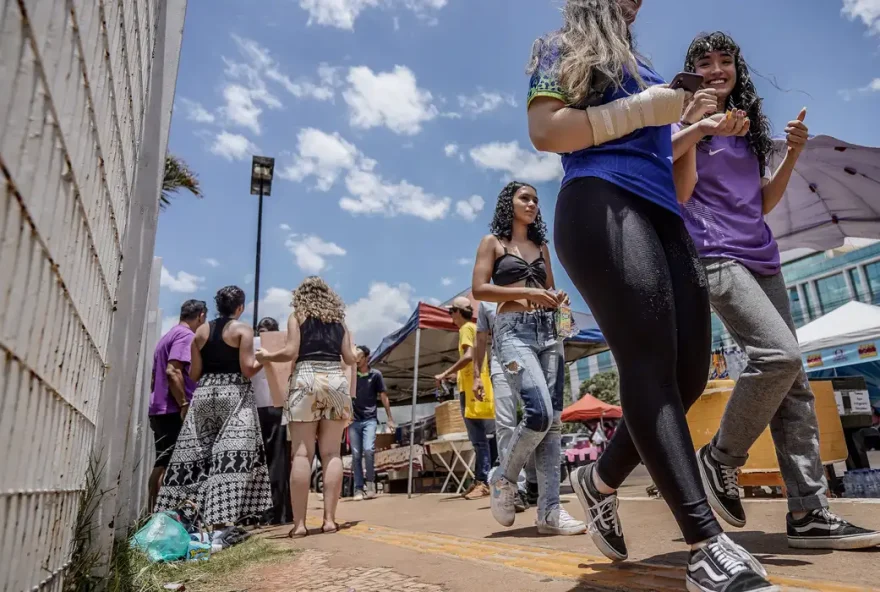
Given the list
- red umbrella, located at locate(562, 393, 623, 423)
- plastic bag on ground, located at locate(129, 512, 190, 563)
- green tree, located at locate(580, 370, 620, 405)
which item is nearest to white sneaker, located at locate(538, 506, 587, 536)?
plastic bag on ground, located at locate(129, 512, 190, 563)

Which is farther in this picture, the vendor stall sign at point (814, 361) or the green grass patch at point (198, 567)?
the vendor stall sign at point (814, 361)

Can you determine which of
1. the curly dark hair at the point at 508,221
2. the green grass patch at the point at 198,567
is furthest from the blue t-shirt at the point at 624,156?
the green grass patch at the point at 198,567

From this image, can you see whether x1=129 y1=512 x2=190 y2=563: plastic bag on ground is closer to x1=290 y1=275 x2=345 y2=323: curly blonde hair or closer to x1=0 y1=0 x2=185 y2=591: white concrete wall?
x1=0 y1=0 x2=185 y2=591: white concrete wall

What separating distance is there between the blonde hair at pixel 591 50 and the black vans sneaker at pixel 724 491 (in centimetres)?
147

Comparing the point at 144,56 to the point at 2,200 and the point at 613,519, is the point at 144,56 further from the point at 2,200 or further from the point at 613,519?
the point at 613,519

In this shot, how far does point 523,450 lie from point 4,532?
8.56ft

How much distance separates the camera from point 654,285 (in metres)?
1.73

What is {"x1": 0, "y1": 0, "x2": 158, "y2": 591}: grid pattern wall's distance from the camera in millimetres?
886

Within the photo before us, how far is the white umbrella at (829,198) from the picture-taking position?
5.27 meters

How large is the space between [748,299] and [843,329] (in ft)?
33.7

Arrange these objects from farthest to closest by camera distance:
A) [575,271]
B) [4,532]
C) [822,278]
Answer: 1. [822,278]
2. [575,271]
3. [4,532]

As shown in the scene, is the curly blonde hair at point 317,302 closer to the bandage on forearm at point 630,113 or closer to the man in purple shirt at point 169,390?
the man in purple shirt at point 169,390

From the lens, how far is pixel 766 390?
2238mm

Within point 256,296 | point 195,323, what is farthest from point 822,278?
point 195,323
